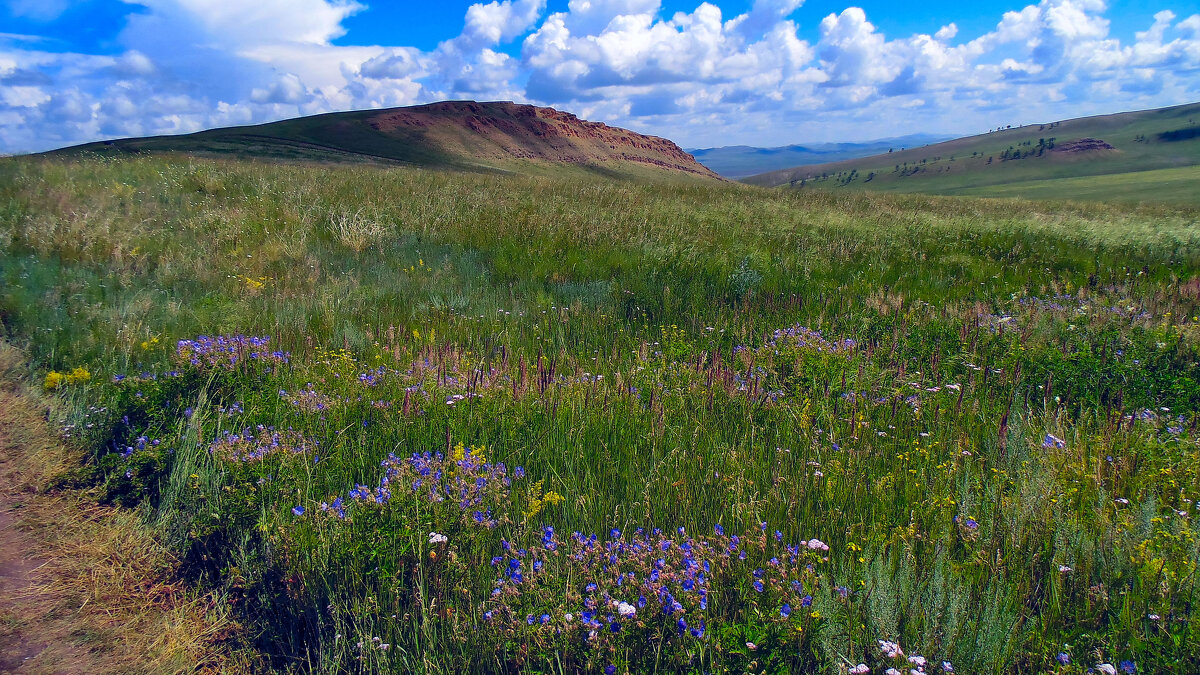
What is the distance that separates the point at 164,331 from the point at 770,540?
4608 mm

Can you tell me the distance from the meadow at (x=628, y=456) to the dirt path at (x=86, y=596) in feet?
0.36

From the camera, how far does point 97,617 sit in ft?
7.13

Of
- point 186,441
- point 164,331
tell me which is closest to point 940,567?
point 186,441

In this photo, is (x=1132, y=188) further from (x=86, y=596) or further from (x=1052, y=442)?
(x=86, y=596)

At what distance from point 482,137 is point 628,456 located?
115896 millimetres

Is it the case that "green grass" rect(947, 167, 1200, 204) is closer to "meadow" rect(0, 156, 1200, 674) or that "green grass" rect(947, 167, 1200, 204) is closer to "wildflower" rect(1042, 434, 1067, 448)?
"meadow" rect(0, 156, 1200, 674)

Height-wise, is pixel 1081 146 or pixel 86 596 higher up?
pixel 1081 146

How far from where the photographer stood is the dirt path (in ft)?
6.54

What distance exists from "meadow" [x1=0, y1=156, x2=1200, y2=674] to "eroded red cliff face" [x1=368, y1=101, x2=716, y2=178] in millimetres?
92581

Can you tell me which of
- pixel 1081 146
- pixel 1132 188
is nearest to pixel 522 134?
pixel 1132 188

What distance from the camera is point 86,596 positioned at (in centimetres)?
224

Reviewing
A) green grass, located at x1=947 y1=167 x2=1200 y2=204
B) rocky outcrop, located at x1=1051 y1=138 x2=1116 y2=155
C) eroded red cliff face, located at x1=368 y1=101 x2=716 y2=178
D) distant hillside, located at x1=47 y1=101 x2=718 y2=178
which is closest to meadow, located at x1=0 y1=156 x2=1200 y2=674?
distant hillside, located at x1=47 y1=101 x2=718 y2=178

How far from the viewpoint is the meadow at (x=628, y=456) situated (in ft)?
6.12

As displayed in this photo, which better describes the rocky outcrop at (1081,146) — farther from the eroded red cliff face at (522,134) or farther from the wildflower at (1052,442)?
the wildflower at (1052,442)
